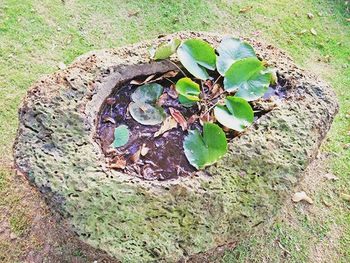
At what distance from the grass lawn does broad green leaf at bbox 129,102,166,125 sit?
0.86 meters

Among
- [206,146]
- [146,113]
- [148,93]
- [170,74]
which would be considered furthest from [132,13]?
[206,146]

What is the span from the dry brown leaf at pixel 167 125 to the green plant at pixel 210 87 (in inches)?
0.5

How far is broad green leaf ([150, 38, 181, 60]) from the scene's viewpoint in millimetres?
2721

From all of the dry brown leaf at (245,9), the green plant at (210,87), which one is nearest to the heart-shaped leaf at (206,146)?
the green plant at (210,87)

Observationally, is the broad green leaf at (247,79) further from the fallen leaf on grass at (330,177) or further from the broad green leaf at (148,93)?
the fallen leaf on grass at (330,177)

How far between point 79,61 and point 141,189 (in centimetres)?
94

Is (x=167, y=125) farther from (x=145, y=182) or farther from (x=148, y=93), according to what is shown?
(x=145, y=182)

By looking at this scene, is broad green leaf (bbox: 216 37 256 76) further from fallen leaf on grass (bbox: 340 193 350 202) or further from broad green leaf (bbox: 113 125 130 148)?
fallen leaf on grass (bbox: 340 193 350 202)

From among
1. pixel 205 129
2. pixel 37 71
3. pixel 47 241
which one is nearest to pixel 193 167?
pixel 205 129

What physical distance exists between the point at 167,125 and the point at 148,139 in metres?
0.13

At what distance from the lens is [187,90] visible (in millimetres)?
2670

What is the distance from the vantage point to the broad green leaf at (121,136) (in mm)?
2548

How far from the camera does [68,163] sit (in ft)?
7.79

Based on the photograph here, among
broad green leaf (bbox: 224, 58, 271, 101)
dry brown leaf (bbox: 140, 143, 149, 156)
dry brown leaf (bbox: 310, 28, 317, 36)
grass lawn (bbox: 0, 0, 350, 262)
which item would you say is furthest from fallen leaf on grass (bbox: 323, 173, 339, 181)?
dry brown leaf (bbox: 310, 28, 317, 36)
